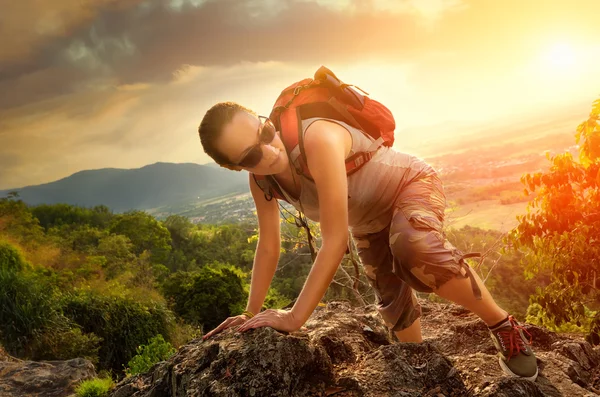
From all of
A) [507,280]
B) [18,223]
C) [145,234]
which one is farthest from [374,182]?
[145,234]

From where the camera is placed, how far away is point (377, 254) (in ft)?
10.2

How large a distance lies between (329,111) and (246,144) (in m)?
0.55

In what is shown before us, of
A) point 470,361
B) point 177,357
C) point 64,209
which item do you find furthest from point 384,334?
point 64,209

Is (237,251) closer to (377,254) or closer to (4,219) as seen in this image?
(4,219)

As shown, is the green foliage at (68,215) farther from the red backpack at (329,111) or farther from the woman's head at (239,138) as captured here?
the woman's head at (239,138)

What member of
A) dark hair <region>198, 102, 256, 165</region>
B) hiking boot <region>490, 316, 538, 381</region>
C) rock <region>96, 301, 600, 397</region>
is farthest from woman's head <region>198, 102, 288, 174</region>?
hiking boot <region>490, 316, 538, 381</region>

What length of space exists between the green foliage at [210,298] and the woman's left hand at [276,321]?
67.9ft

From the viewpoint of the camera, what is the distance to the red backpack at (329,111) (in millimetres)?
2602

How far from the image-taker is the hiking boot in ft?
8.09

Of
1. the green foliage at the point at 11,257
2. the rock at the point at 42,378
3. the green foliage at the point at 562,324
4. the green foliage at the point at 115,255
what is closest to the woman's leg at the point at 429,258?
the green foliage at the point at 562,324

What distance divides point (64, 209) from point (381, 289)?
57367 mm

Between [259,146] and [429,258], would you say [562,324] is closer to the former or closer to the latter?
[429,258]

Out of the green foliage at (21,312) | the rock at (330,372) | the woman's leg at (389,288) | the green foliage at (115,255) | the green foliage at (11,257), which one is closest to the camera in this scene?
the rock at (330,372)

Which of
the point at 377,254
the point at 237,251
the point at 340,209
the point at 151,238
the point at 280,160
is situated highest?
the point at 280,160
